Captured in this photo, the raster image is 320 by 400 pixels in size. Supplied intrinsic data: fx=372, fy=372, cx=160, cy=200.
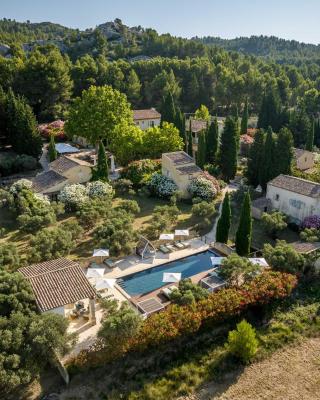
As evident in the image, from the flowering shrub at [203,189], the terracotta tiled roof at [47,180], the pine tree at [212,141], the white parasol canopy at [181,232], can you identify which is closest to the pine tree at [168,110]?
the pine tree at [212,141]

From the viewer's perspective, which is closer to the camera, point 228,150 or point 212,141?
point 228,150

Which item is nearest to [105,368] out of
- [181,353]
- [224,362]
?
[181,353]

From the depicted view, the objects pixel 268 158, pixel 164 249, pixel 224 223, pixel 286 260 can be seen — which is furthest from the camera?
pixel 268 158

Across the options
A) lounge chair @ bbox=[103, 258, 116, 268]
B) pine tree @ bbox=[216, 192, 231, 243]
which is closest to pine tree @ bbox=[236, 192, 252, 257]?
pine tree @ bbox=[216, 192, 231, 243]

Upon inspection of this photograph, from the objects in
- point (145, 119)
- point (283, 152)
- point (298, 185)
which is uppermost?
point (145, 119)

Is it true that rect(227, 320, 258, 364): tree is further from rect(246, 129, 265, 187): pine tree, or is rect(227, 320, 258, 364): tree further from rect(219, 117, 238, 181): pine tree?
rect(219, 117, 238, 181): pine tree

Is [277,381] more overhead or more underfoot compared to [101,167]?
more underfoot

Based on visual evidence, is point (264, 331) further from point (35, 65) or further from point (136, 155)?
point (35, 65)

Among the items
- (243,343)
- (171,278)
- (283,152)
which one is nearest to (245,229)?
(171,278)

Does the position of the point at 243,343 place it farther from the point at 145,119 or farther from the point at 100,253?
the point at 145,119
